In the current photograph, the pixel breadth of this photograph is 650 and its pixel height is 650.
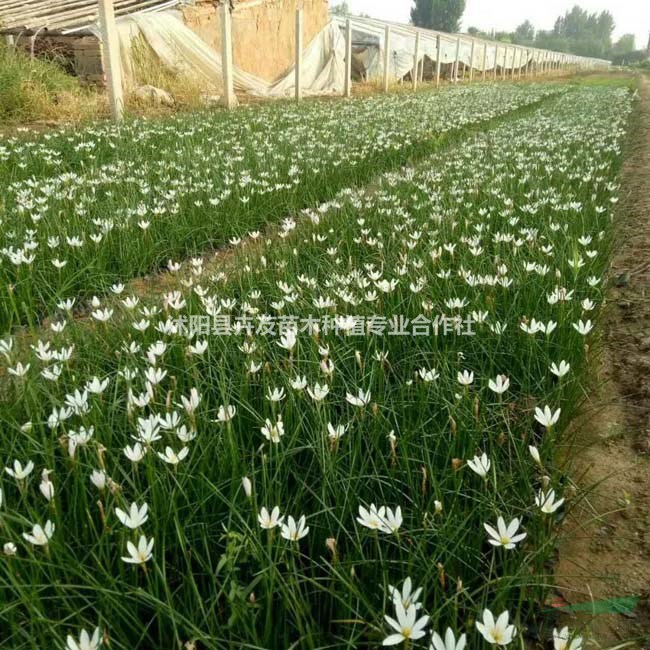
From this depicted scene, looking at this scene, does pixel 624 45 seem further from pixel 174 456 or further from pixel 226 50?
pixel 174 456

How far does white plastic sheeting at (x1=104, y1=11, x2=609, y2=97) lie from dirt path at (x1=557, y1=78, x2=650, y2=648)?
14.8 meters

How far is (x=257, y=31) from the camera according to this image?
2286 centimetres

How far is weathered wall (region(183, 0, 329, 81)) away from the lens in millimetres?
20047

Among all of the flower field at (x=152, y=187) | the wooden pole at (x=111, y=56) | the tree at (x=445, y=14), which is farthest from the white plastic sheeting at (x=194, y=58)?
the tree at (x=445, y=14)

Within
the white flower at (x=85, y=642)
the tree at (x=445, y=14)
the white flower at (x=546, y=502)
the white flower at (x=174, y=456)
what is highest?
the tree at (x=445, y=14)

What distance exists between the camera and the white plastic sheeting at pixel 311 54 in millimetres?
16423

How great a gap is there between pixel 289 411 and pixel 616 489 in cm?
123

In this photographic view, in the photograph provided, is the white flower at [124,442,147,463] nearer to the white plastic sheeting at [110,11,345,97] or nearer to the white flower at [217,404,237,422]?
the white flower at [217,404,237,422]

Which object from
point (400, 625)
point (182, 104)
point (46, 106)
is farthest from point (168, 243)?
point (182, 104)

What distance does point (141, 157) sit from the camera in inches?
289

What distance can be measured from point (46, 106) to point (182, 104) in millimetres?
4148

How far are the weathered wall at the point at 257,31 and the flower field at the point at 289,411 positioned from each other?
16165mm

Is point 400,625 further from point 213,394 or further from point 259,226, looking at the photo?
point 259,226

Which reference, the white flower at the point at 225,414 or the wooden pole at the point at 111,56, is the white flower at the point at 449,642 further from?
the wooden pole at the point at 111,56
